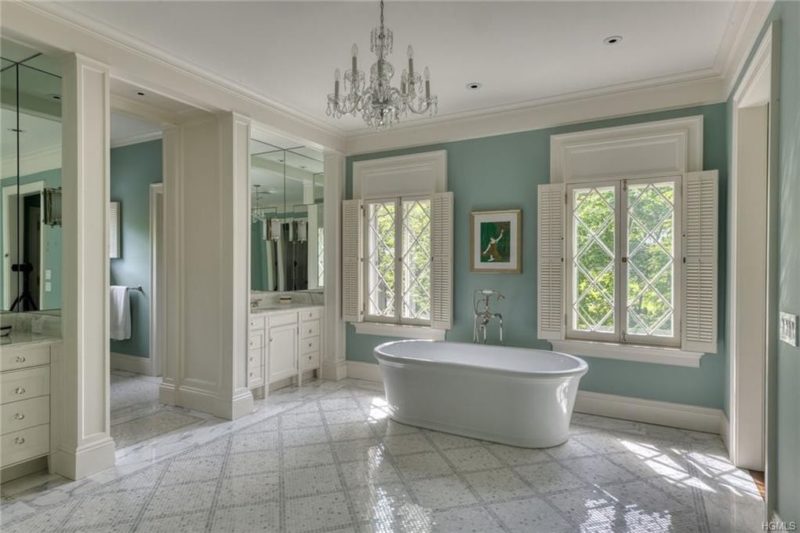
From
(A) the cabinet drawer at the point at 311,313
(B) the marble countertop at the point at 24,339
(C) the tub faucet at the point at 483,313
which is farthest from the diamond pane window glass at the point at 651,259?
(B) the marble countertop at the point at 24,339

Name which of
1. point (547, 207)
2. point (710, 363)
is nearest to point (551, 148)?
point (547, 207)

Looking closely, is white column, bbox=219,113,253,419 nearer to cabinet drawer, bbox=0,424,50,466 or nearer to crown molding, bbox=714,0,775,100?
cabinet drawer, bbox=0,424,50,466

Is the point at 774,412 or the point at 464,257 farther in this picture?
the point at 464,257

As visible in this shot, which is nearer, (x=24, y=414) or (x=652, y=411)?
(x=24, y=414)

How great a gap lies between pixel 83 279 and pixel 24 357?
541mm

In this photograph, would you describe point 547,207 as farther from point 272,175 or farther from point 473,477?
point 272,175

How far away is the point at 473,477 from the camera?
8.98 ft

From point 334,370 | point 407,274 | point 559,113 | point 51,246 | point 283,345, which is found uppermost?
point 559,113

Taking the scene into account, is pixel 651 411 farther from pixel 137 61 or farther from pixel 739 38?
pixel 137 61

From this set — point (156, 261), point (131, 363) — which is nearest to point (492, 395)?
point (156, 261)

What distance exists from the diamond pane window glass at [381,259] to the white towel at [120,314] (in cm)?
273

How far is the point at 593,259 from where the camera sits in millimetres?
3871

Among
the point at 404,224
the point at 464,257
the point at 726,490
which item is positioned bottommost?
the point at 726,490

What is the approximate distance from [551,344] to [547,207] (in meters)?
1.23
